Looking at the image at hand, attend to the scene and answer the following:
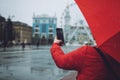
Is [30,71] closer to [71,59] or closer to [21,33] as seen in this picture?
[71,59]

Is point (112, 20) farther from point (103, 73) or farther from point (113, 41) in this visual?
point (103, 73)

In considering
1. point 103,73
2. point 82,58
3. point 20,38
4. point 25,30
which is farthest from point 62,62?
point 25,30

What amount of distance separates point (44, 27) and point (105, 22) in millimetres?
133866

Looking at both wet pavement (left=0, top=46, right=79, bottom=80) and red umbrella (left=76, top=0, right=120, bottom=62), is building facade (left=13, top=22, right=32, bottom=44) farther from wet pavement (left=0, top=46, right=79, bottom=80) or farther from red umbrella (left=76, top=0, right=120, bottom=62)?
red umbrella (left=76, top=0, right=120, bottom=62)

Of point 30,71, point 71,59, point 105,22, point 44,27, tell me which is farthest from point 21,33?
point 105,22

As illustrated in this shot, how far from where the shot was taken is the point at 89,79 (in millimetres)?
2256

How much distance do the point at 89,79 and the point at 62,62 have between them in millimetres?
213

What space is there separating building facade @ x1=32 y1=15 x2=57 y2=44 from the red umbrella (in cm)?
12422

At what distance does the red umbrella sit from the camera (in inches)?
82.7

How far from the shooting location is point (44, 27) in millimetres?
135750

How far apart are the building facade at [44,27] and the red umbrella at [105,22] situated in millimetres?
124225

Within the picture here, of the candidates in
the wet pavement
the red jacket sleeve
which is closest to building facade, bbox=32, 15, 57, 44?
the wet pavement

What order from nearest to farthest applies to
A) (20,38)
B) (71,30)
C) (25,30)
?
(71,30)
(20,38)
(25,30)

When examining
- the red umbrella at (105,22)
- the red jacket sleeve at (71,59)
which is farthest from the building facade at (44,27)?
the red umbrella at (105,22)
